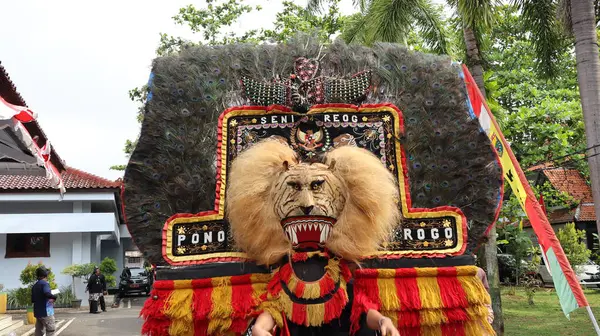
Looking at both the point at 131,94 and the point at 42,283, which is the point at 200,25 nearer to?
the point at 131,94

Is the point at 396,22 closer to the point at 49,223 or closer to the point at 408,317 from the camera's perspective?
the point at 408,317

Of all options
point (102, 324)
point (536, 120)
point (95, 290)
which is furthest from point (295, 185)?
point (95, 290)

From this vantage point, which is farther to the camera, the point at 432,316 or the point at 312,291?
the point at 432,316

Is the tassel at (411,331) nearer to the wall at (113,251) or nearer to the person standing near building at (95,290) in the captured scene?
the person standing near building at (95,290)

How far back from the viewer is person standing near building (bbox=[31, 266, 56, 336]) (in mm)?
9555

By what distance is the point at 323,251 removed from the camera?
135 inches

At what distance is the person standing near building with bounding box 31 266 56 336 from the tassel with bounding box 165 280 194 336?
6.85m

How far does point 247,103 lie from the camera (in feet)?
13.9

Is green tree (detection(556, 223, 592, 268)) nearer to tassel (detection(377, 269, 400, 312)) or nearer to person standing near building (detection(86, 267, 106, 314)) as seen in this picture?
person standing near building (detection(86, 267, 106, 314))

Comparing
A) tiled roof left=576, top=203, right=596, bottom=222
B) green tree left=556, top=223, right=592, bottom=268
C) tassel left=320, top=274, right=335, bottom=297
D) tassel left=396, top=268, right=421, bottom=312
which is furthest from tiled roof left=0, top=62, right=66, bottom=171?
tiled roof left=576, top=203, right=596, bottom=222

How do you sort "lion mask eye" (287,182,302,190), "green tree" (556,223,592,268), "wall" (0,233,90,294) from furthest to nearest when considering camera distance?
"wall" (0,233,90,294), "green tree" (556,223,592,268), "lion mask eye" (287,182,302,190)

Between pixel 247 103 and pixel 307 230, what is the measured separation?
1305mm

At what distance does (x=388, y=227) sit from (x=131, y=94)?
2047 cm

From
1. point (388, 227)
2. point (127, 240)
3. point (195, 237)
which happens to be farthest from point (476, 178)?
point (127, 240)
